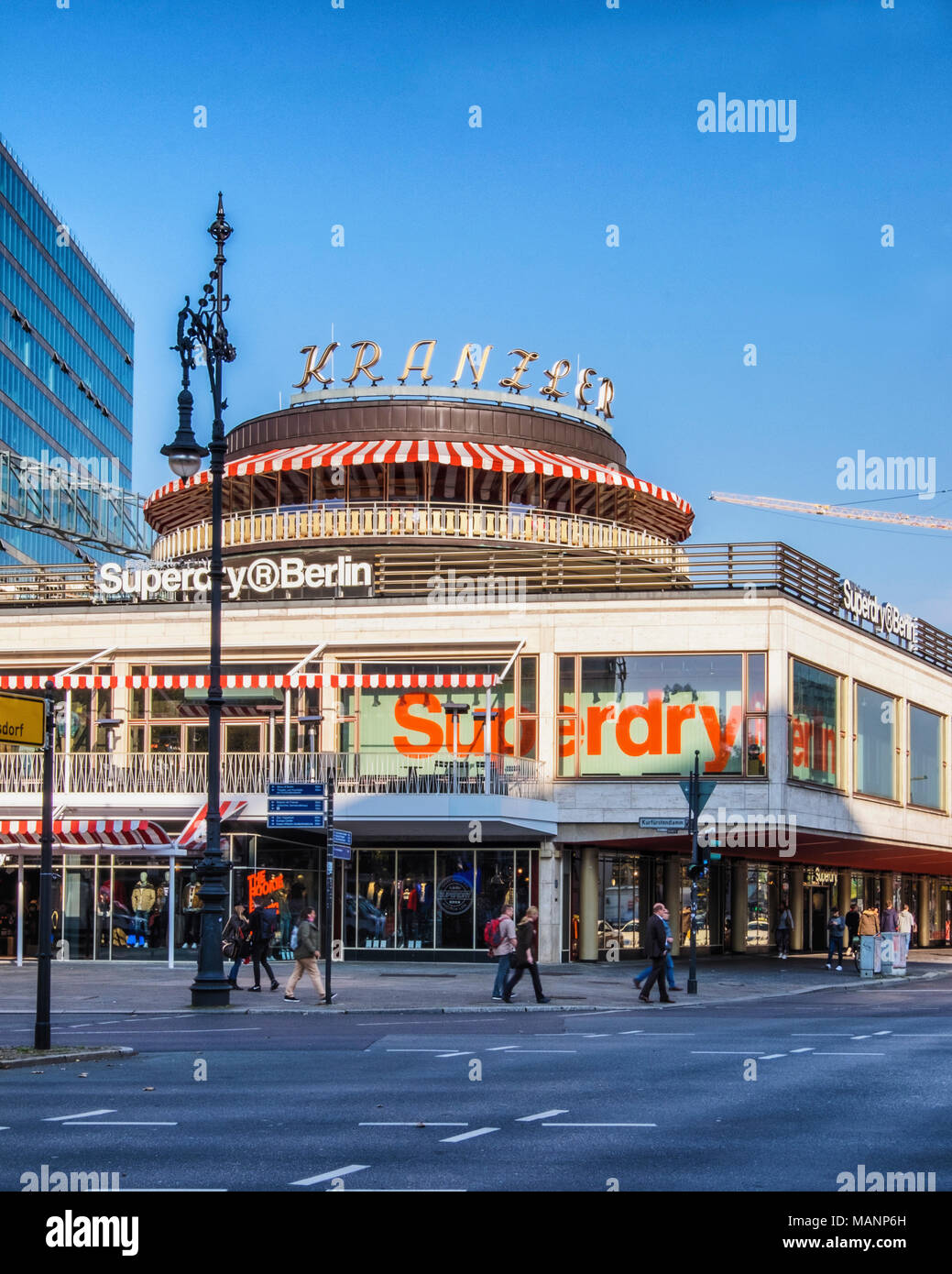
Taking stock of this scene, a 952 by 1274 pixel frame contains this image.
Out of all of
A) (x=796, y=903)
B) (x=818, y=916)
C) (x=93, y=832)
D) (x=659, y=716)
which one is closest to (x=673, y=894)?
(x=659, y=716)

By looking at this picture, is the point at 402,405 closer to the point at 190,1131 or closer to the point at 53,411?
the point at 190,1131

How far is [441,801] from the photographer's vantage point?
121ft

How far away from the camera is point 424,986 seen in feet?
102

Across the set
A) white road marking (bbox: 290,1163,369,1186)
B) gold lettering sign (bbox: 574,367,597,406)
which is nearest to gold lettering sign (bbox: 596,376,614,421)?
gold lettering sign (bbox: 574,367,597,406)

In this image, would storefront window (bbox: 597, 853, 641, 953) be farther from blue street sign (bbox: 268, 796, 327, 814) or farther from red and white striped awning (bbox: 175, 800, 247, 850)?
blue street sign (bbox: 268, 796, 327, 814)

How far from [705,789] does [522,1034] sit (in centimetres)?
1033

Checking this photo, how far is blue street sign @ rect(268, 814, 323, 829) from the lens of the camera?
27.2 meters

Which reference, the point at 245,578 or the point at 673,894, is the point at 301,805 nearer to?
the point at 245,578

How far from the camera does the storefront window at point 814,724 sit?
39.6 metres

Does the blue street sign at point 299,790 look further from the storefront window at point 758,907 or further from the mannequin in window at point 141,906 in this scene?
the storefront window at point 758,907

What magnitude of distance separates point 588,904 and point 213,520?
58.4ft

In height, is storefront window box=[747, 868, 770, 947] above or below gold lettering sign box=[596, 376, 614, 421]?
below

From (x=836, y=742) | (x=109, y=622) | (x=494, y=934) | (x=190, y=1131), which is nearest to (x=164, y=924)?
(x=109, y=622)

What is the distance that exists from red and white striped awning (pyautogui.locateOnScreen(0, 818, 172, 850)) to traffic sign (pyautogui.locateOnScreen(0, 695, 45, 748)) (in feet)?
60.1
